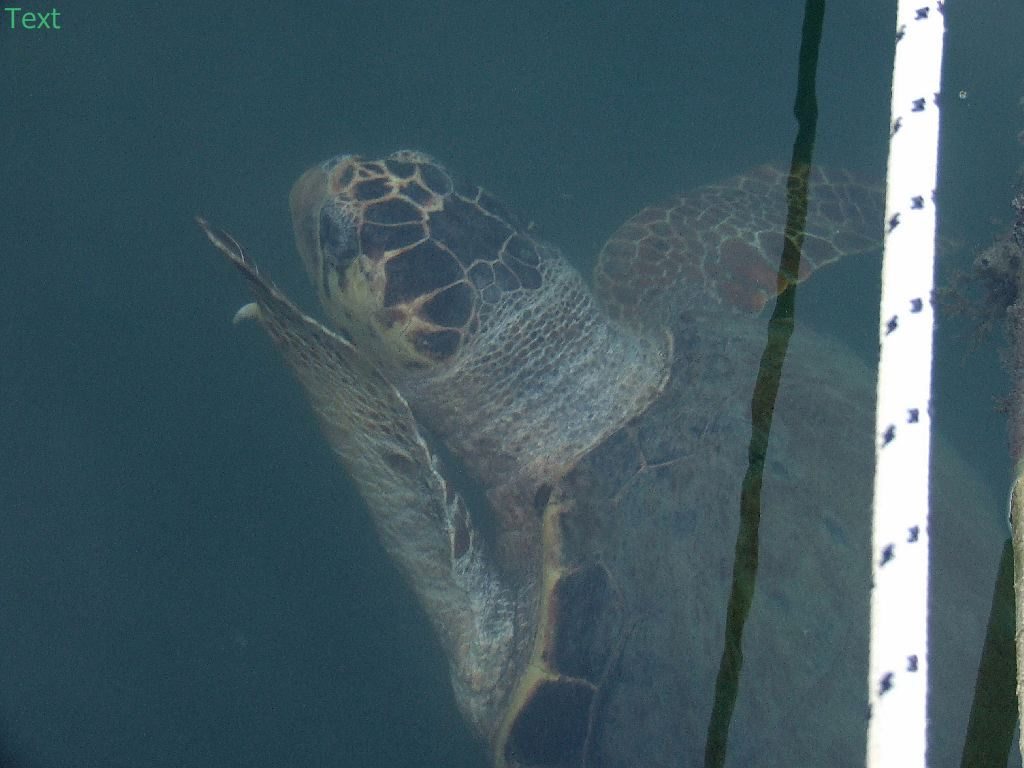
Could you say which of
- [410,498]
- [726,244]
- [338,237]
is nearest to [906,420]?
[410,498]

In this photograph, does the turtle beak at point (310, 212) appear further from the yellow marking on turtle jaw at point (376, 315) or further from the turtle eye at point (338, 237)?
the yellow marking on turtle jaw at point (376, 315)

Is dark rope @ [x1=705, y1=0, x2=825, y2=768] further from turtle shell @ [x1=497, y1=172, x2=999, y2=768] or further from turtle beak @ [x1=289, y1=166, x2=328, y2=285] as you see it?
turtle beak @ [x1=289, y1=166, x2=328, y2=285]

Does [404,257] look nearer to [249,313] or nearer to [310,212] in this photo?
[310,212]

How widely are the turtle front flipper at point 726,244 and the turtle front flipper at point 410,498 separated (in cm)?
154

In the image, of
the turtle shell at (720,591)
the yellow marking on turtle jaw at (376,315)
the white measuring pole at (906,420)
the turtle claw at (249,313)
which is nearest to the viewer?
the white measuring pole at (906,420)

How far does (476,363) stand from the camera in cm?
334

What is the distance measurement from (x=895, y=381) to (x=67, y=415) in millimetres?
4307

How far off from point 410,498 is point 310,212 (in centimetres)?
141

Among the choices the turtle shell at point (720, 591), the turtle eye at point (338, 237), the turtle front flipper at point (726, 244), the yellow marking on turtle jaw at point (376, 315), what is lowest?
the turtle shell at point (720, 591)

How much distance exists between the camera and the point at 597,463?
3004mm

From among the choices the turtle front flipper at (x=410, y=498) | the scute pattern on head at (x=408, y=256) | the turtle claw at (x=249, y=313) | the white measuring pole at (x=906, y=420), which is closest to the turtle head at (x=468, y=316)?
the scute pattern on head at (x=408, y=256)

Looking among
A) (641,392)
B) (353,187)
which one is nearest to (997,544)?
(641,392)

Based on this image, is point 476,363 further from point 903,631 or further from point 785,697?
point 903,631

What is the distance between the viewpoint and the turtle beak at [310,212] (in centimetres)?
340
